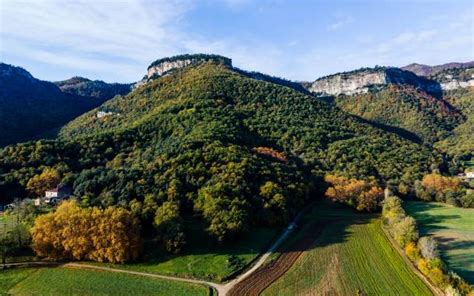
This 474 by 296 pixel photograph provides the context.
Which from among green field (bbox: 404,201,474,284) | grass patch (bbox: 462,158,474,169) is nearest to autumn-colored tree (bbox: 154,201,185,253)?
green field (bbox: 404,201,474,284)

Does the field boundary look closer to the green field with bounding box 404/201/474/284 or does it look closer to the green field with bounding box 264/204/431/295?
the green field with bounding box 264/204/431/295

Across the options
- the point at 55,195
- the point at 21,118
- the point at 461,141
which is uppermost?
the point at 21,118

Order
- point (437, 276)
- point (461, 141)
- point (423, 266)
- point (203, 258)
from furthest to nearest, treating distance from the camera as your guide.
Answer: point (461, 141), point (203, 258), point (423, 266), point (437, 276)

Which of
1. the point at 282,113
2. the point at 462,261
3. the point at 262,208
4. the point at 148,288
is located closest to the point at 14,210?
the point at 148,288

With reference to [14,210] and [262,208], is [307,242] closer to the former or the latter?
[262,208]

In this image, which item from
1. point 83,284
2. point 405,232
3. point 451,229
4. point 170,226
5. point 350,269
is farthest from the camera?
point 451,229

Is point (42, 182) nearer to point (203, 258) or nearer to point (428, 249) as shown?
point (203, 258)

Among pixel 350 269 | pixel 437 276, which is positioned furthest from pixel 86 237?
pixel 437 276
